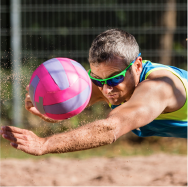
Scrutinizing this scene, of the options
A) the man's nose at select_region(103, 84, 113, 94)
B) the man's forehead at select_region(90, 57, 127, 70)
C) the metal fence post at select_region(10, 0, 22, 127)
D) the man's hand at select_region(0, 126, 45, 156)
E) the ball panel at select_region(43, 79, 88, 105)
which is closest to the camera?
the man's hand at select_region(0, 126, 45, 156)

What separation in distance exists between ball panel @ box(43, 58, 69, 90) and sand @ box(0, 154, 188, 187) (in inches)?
73.2

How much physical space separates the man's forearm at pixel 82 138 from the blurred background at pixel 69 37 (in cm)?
341

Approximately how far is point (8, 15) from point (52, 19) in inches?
29.3

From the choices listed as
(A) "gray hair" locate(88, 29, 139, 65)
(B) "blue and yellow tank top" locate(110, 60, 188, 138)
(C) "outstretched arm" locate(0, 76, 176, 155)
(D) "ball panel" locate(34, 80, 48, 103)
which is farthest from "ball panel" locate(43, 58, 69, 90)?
(B) "blue and yellow tank top" locate(110, 60, 188, 138)

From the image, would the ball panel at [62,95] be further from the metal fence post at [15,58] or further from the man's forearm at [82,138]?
the metal fence post at [15,58]

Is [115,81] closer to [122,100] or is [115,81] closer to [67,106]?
[122,100]

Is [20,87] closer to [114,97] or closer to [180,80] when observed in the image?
[114,97]

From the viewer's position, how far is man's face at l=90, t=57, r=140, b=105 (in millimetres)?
2689

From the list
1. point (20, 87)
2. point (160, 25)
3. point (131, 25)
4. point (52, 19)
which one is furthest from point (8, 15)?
point (160, 25)

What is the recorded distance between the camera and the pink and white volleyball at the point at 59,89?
2555 millimetres

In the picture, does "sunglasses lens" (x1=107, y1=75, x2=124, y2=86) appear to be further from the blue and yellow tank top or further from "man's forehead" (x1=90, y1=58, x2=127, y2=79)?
the blue and yellow tank top

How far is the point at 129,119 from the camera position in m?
2.11

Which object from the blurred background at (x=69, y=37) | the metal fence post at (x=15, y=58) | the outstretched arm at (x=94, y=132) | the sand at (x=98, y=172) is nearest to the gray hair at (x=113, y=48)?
the outstretched arm at (x=94, y=132)

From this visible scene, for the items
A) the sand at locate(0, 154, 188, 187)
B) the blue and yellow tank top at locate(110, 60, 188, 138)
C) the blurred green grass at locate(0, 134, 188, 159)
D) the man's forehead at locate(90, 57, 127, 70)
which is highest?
the man's forehead at locate(90, 57, 127, 70)
